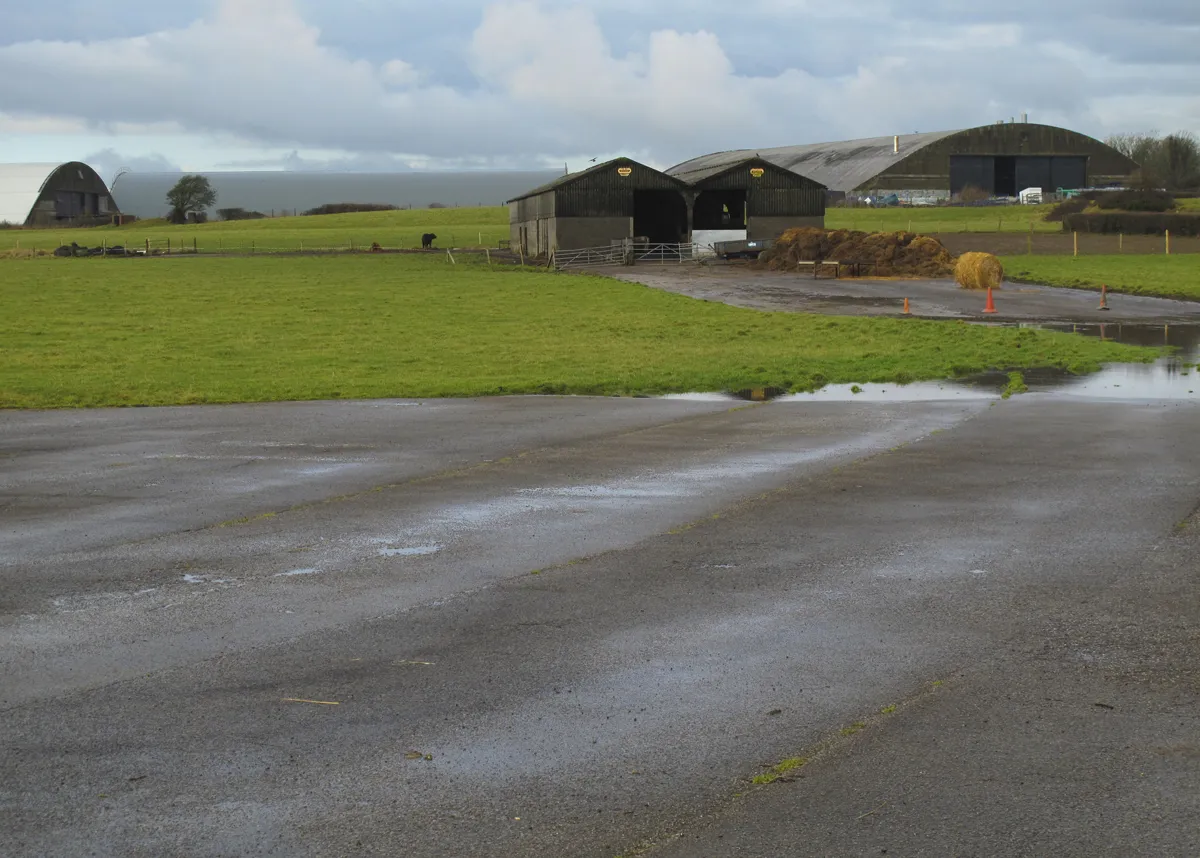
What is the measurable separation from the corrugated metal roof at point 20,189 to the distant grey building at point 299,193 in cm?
1214

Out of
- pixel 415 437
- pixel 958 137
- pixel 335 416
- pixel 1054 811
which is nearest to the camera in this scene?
pixel 1054 811

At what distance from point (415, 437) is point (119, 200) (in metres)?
133

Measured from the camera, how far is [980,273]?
45156 mm

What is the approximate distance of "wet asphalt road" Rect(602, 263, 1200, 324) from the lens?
35.1 m

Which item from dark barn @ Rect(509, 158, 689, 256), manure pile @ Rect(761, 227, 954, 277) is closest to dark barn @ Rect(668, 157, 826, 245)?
dark barn @ Rect(509, 158, 689, 256)

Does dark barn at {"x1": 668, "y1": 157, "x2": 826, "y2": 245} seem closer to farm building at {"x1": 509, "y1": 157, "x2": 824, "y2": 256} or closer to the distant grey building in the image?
farm building at {"x1": 509, "y1": 157, "x2": 824, "y2": 256}

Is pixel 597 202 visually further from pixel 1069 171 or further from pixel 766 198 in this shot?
pixel 1069 171

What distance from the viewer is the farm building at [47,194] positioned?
122188 millimetres

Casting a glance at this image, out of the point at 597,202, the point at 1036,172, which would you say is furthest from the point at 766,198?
the point at 1036,172

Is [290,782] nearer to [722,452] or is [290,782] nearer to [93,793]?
[93,793]

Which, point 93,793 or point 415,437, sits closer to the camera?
point 93,793

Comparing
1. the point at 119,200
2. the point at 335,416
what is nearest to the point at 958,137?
the point at 119,200

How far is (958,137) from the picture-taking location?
111 meters

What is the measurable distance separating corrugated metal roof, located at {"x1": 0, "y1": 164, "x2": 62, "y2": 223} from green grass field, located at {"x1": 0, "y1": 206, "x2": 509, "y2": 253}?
6.41 meters
